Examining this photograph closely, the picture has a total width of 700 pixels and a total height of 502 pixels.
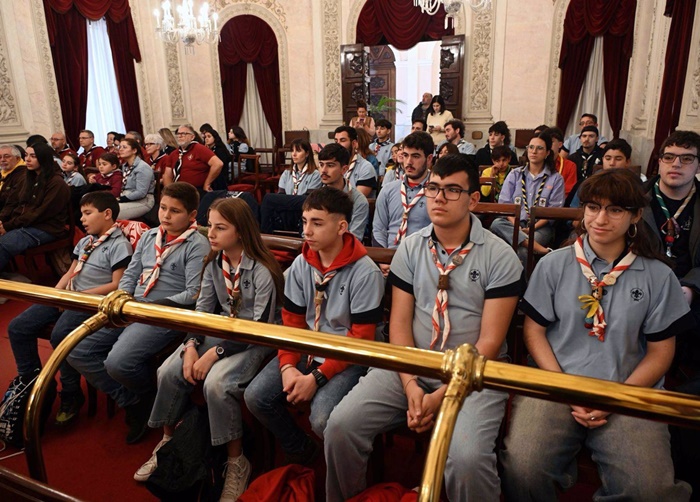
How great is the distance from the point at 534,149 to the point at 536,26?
201 inches

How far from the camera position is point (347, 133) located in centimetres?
465

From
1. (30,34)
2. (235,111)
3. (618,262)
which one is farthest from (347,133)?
(235,111)

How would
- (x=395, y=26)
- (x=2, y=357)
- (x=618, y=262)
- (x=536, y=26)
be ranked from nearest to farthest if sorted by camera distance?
(x=618, y=262), (x=2, y=357), (x=536, y=26), (x=395, y=26)

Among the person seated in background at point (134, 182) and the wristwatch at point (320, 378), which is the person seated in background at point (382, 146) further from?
the wristwatch at point (320, 378)

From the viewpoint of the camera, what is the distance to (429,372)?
830 mm

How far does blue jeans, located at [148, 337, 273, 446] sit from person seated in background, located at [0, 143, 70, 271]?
2804 millimetres

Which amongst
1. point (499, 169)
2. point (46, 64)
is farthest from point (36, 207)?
point (46, 64)

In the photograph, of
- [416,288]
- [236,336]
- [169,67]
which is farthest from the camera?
[169,67]

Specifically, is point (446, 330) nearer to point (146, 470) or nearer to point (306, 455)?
point (306, 455)

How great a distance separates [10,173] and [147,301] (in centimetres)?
314

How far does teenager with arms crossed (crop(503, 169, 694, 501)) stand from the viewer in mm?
1422

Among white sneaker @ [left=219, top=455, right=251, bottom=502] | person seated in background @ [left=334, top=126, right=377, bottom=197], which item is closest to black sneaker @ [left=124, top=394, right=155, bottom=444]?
white sneaker @ [left=219, top=455, right=251, bottom=502]

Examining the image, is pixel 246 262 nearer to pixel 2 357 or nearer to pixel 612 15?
pixel 2 357

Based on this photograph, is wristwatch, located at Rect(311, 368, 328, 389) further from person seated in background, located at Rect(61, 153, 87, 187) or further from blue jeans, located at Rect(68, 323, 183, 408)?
person seated in background, located at Rect(61, 153, 87, 187)
